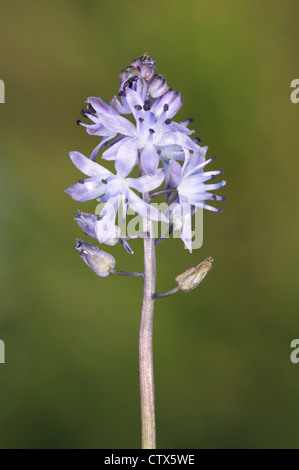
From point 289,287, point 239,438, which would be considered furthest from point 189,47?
point 239,438

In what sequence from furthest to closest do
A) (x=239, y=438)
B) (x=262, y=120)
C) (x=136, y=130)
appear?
(x=262, y=120)
(x=239, y=438)
(x=136, y=130)

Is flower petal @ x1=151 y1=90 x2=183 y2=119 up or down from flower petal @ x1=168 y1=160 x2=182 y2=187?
up

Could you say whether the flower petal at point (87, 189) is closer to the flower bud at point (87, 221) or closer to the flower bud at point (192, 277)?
the flower bud at point (87, 221)

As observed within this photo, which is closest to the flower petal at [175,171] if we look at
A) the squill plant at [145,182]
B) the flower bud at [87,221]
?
the squill plant at [145,182]

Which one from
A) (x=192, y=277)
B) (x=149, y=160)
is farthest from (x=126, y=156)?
(x=192, y=277)

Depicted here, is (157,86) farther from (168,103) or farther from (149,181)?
(149,181)

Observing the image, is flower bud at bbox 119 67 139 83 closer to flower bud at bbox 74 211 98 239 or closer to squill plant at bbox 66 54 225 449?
Answer: squill plant at bbox 66 54 225 449

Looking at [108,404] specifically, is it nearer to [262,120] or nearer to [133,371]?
[133,371]

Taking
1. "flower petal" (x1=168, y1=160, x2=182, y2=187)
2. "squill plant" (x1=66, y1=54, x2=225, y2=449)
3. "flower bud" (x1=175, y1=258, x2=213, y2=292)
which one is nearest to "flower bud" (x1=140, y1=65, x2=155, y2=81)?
"squill plant" (x1=66, y1=54, x2=225, y2=449)
